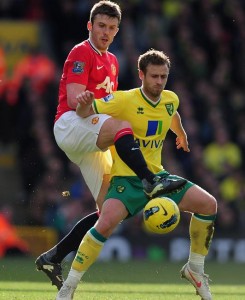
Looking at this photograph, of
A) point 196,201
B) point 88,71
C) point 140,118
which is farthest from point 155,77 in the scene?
point 196,201

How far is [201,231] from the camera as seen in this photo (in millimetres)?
8750

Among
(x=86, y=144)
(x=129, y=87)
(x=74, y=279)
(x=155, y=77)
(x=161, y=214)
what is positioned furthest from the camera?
(x=129, y=87)

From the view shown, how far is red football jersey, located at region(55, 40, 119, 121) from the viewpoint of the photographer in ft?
29.9

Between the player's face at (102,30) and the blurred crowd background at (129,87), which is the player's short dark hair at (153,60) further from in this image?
the blurred crowd background at (129,87)

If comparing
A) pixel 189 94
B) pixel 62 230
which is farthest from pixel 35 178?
pixel 189 94

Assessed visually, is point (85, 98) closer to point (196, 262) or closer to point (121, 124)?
point (121, 124)

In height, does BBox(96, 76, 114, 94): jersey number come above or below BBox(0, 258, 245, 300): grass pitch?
above

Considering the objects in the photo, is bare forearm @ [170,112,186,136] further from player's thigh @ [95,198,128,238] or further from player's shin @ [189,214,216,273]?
player's thigh @ [95,198,128,238]

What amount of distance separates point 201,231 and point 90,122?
125cm

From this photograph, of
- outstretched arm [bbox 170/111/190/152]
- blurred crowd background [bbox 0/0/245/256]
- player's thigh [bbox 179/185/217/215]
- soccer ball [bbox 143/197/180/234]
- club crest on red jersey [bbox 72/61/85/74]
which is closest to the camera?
soccer ball [bbox 143/197/180/234]

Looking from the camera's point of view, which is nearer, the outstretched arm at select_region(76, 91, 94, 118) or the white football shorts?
the outstretched arm at select_region(76, 91, 94, 118)

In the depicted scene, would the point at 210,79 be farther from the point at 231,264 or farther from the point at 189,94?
the point at 231,264

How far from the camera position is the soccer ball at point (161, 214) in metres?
8.32

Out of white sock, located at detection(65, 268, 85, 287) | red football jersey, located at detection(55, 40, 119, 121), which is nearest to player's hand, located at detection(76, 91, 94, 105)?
red football jersey, located at detection(55, 40, 119, 121)
